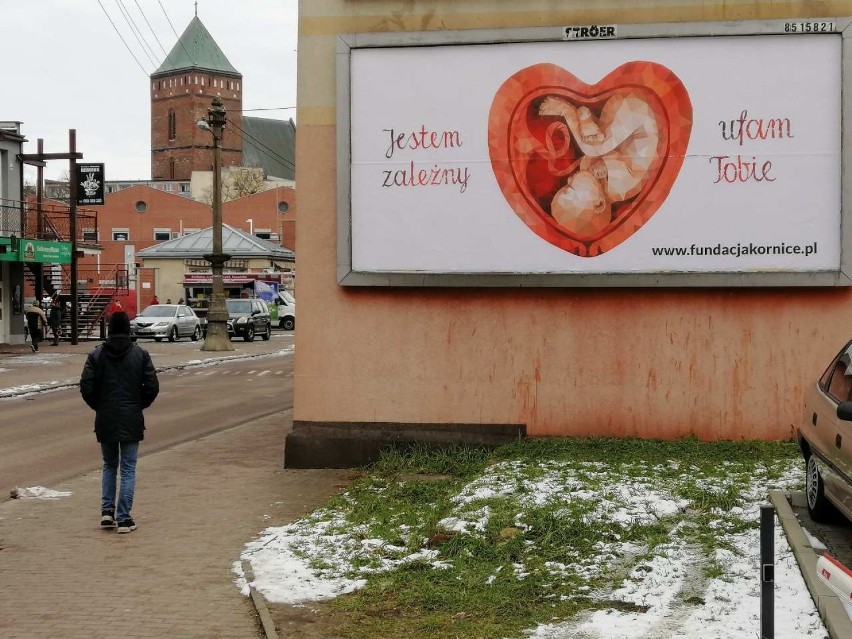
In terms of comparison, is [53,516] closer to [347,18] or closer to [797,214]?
[347,18]

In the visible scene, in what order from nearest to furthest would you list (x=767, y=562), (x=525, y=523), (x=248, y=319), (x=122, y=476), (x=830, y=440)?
(x=767, y=562) < (x=830, y=440) < (x=525, y=523) < (x=122, y=476) < (x=248, y=319)

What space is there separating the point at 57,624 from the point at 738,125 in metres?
8.05

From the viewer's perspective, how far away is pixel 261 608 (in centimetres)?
648

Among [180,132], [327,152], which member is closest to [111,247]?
[180,132]

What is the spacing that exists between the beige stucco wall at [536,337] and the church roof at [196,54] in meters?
118

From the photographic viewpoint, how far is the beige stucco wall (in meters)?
10.9

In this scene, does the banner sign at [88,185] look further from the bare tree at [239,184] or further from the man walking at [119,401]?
the bare tree at [239,184]

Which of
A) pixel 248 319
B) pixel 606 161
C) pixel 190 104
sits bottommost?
pixel 248 319

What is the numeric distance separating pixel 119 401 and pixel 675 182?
19.5 ft

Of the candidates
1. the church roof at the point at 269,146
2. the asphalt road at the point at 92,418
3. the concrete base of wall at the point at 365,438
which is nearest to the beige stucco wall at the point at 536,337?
→ the concrete base of wall at the point at 365,438

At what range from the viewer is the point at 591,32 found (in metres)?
11.0

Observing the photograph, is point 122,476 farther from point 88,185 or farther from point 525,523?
point 88,185

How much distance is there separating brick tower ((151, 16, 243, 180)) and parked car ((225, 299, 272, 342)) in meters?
76.3

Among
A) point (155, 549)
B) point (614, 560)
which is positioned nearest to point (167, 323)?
point (155, 549)
